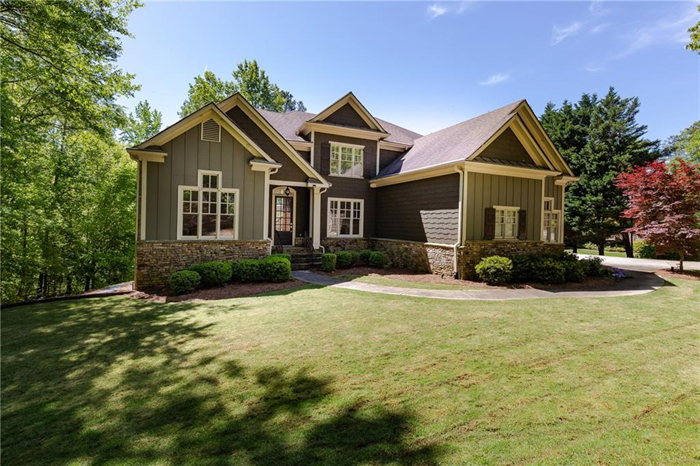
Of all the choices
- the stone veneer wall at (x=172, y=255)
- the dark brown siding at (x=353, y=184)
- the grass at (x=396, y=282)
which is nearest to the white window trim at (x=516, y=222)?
the grass at (x=396, y=282)

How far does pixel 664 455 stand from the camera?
8.45ft

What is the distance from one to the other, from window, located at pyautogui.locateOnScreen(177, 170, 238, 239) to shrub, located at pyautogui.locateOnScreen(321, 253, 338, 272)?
354 centimetres

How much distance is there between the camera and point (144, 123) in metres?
25.8

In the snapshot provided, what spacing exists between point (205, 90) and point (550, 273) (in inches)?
1099

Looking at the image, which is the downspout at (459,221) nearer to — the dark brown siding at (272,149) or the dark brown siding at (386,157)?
the dark brown siding at (272,149)

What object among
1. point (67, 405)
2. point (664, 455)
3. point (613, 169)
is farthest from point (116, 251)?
point (613, 169)

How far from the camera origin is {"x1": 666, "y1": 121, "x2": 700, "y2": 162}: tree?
906 inches

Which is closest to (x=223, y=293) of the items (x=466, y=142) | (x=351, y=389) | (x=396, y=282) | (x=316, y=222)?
(x=396, y=282)

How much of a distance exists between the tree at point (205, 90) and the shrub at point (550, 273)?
25898mm

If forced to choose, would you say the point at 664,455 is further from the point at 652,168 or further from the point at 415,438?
the point at 652,168

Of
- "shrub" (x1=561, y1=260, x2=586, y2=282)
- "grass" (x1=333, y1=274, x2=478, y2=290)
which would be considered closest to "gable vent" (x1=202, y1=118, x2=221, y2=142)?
"grass" (x1=333, y1=274, x2=478, y2=290)

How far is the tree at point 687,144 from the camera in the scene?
23.0 meters

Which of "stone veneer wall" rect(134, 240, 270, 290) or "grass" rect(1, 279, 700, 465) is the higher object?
"stone veneer wall" rect(134, 240, 270, 290)

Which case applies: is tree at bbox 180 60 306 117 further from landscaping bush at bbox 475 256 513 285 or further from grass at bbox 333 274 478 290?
landscaping bush at bbox 475 256 513 285
